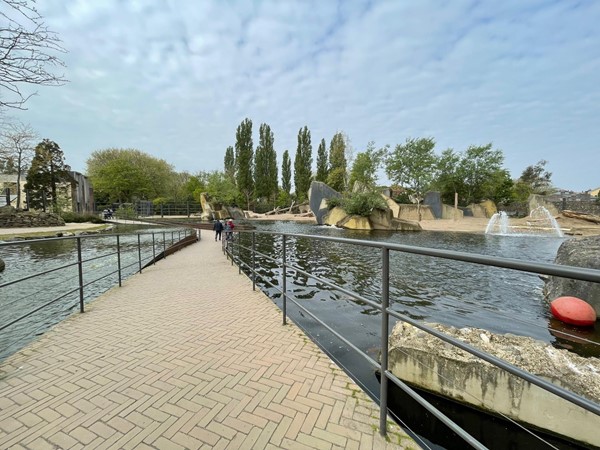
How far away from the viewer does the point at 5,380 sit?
8.11 ft

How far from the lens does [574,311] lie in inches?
194

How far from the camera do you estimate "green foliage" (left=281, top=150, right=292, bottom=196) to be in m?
56.6

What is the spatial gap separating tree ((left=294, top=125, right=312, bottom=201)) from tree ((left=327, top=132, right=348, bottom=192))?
3899mm

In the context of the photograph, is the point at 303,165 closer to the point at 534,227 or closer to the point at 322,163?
the point at 322,163

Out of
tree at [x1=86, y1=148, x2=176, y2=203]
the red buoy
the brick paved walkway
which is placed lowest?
the red buoy

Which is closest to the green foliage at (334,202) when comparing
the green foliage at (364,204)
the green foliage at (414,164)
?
the green foliage at (364,204)

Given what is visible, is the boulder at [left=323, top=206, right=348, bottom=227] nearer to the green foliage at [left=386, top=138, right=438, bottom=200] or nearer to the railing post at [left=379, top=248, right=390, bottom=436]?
the green foliage at [left=386, top=138, right=438, bottom=200]

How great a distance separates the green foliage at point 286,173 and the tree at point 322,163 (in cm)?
691

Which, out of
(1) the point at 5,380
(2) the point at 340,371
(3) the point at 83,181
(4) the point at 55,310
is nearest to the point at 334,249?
(4) the point at 55,310

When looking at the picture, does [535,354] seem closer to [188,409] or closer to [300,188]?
[188,409]

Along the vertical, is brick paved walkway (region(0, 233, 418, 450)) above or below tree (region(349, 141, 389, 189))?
below

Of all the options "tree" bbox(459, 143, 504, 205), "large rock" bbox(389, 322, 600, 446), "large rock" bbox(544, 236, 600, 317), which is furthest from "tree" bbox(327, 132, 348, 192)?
"large rock" bbox(389, 322, 600, 446)

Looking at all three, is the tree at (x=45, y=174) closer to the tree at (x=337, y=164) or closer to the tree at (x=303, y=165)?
the tree at (x=303, y=165)

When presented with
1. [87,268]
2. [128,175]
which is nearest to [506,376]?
[87,268]
